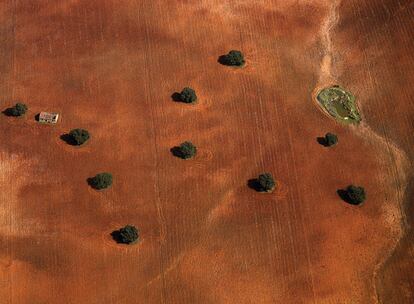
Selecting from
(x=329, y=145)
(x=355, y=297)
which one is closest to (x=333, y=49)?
(x=329, y=145)

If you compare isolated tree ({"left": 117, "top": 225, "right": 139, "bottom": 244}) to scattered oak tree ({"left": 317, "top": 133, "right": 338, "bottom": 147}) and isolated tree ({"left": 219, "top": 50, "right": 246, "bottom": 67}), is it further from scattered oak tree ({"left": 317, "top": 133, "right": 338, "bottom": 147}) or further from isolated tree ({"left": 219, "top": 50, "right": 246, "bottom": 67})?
isolated tree ({"left": 219, "top": 50, "right": 246, "bottom": 67})

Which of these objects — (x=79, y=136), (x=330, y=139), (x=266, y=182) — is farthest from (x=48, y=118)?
(x=330, y=139)

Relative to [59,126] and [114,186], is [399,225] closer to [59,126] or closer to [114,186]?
[114,186]

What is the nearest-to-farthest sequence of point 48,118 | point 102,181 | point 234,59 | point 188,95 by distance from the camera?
1. point 102,181
2. point 48,118
3. point 188,95
4. point 234,59

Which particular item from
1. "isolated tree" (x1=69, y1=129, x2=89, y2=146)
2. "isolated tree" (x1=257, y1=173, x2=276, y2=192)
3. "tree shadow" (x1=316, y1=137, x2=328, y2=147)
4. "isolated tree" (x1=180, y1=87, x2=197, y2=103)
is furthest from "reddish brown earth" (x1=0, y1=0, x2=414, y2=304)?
"isolated tree" (x1=180, y1=87, x2=197, y2=103)

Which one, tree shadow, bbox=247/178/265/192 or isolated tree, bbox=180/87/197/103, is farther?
isolated tree, bbox=180/87/197/103

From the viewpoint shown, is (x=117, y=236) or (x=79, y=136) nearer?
(x=117, y=236)

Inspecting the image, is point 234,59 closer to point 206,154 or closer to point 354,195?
point 206,154
